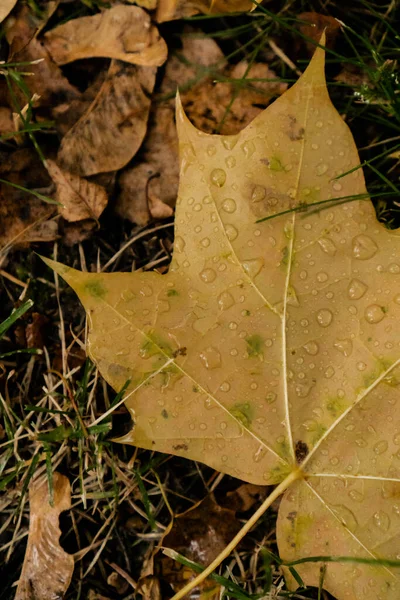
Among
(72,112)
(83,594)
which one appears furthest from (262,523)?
(72,112)

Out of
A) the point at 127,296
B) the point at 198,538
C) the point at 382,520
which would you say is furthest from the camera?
the point at 198,538

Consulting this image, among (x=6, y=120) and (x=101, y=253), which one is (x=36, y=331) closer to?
(x=101, y=253)

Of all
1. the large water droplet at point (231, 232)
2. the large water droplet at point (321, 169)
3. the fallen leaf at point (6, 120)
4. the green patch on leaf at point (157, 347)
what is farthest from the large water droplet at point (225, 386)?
the fallen leaf at point (6, 120)

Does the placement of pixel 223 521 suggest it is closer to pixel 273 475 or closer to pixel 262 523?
pixel 262 523

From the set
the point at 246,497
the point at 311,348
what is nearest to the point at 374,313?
the point at 311,348

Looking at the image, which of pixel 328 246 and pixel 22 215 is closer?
pixel 328 246

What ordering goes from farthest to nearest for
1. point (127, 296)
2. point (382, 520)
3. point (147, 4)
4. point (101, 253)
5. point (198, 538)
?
point (101, 253) < point (147, 4) < point (198, 538) < point (127, 296) < point (382, 520)
